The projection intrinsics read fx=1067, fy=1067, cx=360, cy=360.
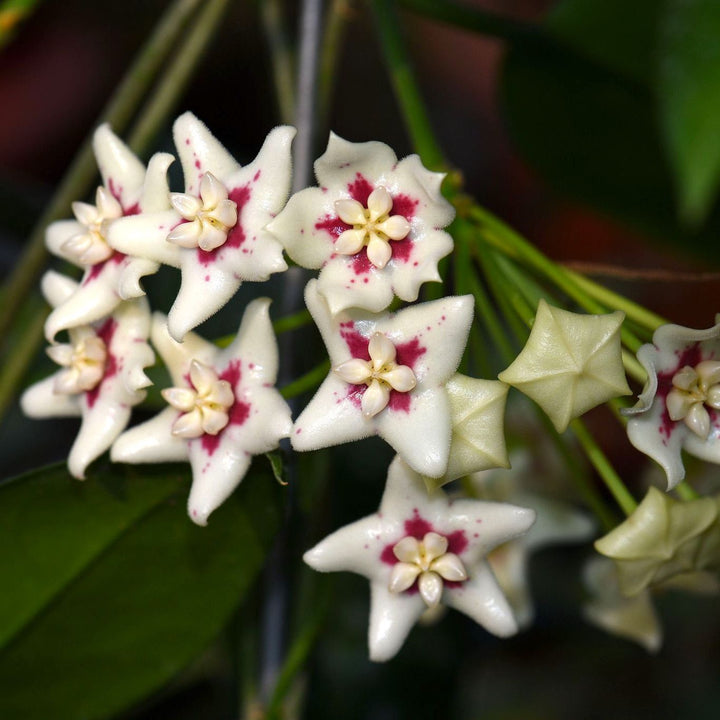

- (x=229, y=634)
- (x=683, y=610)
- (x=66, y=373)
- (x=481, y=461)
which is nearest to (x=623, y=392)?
(x=481, y=461)

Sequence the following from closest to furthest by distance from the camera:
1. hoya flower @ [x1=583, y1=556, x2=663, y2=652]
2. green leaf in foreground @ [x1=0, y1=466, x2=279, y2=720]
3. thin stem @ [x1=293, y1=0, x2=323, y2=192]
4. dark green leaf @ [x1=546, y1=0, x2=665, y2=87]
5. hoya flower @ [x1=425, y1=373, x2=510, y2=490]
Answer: hoya flower @ [x1=425, y1=373, x2=510, y2=490] → green leaf in foreground @ [x1=0, y1=466, x2=279, y2=720] → thin stem @ [x1=293, y1=0, x2=323, y2=192] → hoya flower @ [x1=583, y1=556, x2=663, y2=652] → dark green leaf @ [x1=546, y1=0, x2=665, y2=87]

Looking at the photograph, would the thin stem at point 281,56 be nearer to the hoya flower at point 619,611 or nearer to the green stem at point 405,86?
the green stem at point 405,86

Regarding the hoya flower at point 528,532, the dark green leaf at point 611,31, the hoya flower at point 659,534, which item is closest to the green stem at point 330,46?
the dark green leaf at point 611,31

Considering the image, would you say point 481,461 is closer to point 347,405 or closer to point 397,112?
point 347,405

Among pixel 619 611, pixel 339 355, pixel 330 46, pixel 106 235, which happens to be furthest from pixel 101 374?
pixel 619 611

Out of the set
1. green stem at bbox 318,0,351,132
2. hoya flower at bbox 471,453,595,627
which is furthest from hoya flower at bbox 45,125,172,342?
hoya flower at bbox 471,453,595,627

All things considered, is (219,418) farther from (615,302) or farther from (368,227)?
(615,302)

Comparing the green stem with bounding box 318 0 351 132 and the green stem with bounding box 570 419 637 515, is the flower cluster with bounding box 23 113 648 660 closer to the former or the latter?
the green stem with bounding box 570 419 637 515
